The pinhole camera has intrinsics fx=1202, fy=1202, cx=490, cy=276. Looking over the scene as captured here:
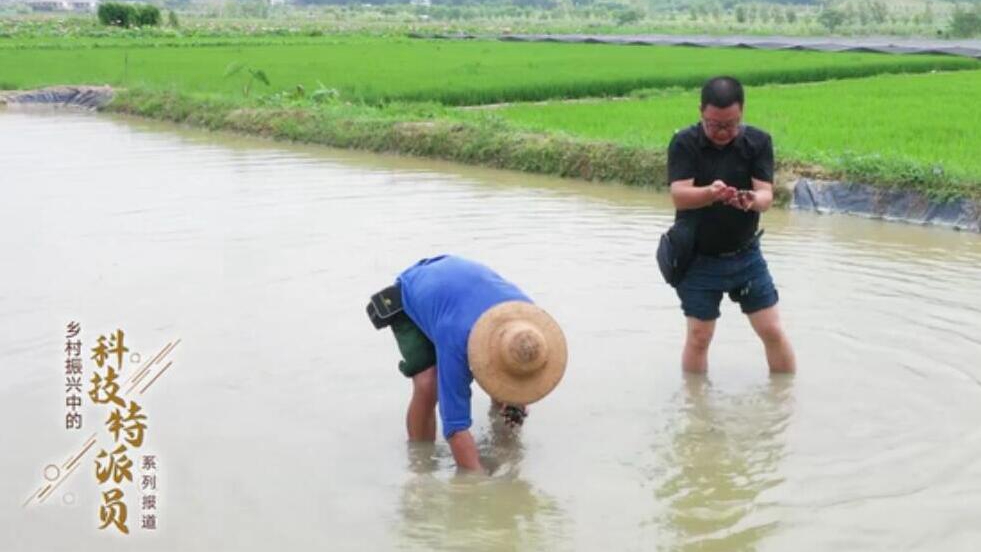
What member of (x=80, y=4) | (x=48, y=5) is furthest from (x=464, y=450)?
(x=80, y=4)

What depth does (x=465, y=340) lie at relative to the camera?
358 centimetres

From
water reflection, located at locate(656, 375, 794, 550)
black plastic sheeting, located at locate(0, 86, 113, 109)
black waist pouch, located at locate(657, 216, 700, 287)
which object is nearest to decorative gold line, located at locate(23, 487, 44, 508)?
water reflection, located at locate(656, 375, 794, 550)

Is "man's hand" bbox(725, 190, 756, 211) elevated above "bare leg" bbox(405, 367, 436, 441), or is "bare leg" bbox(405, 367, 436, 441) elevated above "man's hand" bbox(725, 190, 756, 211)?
"man's hand" bbox(725, 190, 756, 211)

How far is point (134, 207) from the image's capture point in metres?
9.42

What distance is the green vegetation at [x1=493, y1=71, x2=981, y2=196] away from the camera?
9234 mm

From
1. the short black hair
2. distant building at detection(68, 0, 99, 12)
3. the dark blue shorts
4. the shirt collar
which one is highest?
the short black hair

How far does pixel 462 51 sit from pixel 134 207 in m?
20.4

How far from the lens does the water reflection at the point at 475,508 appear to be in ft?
12.1

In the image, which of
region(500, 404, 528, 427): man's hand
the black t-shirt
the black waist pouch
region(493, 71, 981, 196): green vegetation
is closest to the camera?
region(500, 404, 528, 427): man's hand

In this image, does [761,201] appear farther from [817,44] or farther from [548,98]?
[817,44]

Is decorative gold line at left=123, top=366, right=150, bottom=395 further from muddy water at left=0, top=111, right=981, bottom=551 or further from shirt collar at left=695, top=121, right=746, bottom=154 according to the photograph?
shirt collar at left=695, top=121, right=746, bottom=154

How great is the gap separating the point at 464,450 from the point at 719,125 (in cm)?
150

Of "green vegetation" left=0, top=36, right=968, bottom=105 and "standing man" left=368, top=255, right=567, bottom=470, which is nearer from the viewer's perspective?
"standing man" left=368, top=255, right=567, bottom=470

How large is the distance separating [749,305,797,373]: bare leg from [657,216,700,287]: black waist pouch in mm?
383
